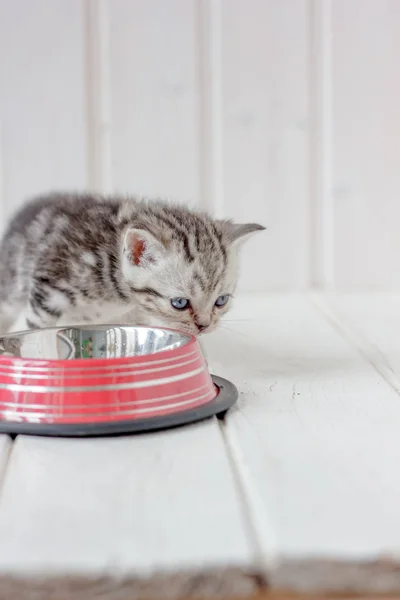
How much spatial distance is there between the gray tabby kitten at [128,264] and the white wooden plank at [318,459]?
0.51 feet

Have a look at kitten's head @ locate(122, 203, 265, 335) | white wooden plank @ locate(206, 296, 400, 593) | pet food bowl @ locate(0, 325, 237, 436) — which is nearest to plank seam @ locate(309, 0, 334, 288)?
white wooden plank @ locate(206, 296, 400, 593)

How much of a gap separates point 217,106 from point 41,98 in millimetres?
523

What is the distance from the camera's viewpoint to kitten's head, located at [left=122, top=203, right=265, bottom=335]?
62.5 inches

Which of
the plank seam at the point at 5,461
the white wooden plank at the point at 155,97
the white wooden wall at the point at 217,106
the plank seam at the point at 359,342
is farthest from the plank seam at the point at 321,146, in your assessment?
the plank seam at the point at 5,461

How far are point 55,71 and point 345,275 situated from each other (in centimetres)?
108

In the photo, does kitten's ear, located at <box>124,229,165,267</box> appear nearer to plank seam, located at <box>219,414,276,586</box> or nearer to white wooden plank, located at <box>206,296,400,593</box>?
white wooden plank, located at <box>206,296,400,593</box>

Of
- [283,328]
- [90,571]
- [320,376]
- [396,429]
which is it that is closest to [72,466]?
[90,571]

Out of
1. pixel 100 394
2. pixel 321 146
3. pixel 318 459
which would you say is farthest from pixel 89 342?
pixel 321 146

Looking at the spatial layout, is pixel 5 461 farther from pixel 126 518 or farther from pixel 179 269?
pixel 179 269

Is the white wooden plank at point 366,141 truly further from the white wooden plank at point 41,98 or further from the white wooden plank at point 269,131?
the white wooden plank at point 41,98

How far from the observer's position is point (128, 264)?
1.63 meters

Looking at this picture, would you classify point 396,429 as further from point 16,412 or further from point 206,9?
point 206,9

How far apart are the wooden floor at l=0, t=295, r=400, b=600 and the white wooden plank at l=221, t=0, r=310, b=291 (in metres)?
1.20

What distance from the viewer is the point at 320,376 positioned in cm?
148
